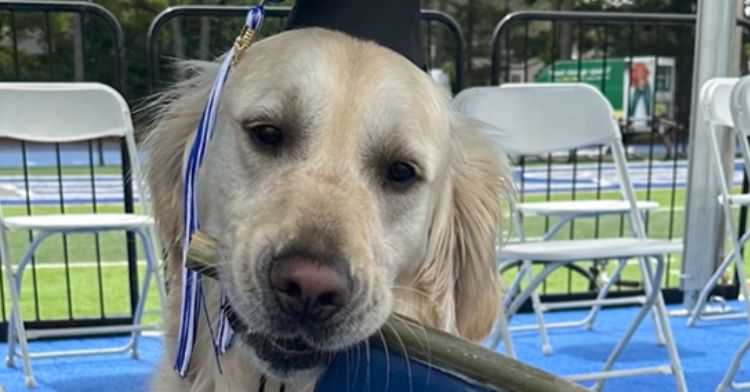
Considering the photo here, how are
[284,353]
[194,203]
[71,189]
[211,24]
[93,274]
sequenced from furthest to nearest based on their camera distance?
1. [71,189]
2. [93,274]
3. [211,24]
4. [194,203]
5. [284,353]

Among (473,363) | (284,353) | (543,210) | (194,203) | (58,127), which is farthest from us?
(543,210)

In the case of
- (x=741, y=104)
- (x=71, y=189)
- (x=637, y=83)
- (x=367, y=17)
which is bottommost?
(x=71, y=189)

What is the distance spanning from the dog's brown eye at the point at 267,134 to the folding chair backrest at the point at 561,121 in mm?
2371

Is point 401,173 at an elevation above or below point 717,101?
above

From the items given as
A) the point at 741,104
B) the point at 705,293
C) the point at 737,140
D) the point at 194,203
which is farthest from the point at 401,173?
the point at 705,293

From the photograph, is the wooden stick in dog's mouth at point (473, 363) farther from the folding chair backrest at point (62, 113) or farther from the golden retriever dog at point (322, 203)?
the folding chair backrest at point (62, 113)

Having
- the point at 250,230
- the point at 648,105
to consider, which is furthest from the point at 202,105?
the point at 648,105

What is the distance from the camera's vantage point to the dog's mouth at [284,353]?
3.94 feet

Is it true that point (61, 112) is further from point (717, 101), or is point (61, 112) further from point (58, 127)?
point (717, 101)

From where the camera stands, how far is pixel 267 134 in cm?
138

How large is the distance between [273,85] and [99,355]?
3.06 m

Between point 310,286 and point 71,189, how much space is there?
11267mm

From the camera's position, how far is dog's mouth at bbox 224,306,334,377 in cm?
120

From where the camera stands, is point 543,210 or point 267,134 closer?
point 267,134
